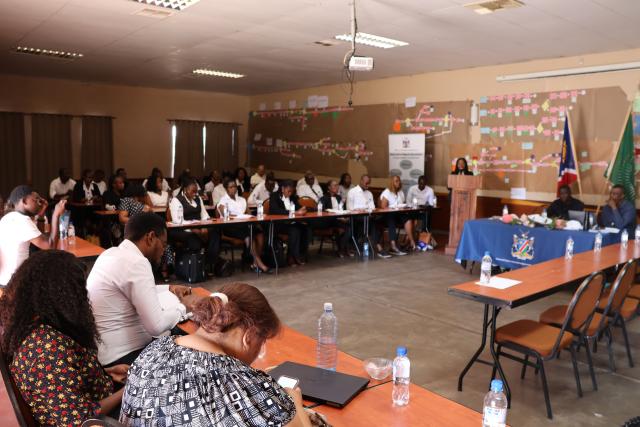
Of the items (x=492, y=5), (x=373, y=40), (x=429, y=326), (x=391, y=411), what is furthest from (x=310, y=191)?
(x=391, y=411)

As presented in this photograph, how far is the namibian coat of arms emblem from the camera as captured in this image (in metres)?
5.89

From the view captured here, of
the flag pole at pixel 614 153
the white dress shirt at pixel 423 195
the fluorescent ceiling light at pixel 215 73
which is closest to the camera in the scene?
the flag pole at pixel 614 153

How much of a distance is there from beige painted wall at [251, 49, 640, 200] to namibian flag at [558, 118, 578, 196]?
0.49 metres

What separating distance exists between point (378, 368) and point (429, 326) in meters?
2.80

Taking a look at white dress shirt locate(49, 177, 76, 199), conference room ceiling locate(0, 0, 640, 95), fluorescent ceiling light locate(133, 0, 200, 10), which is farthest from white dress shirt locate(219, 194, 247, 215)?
white dress shirt locate(49, 177, 76, 199)

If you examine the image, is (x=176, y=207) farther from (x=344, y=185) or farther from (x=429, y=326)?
(x=344, y=185)

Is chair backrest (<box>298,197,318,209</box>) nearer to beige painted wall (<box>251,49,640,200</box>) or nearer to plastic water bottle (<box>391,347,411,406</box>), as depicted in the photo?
beige painted wall (<box>251,49,640,200</box>)

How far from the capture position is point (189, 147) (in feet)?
42.6

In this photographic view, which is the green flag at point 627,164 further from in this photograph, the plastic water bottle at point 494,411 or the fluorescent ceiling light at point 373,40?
the plastic water bottle at point 494,411

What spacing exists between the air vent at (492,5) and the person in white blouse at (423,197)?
12.0 ft

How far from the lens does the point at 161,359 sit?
1264mm

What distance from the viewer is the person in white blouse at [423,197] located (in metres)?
8.42

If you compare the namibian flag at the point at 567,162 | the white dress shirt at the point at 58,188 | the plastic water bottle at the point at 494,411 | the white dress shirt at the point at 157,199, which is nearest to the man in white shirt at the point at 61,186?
the white dress shirt at the point at 58,188

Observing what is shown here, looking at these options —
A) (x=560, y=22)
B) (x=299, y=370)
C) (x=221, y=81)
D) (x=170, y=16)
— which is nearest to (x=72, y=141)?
(x=221, y=81)
